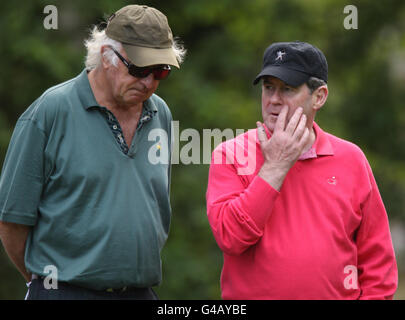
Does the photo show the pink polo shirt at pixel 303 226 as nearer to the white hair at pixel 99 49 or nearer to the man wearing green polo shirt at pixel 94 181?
the man wearing green polo shirt at pixel 94 181

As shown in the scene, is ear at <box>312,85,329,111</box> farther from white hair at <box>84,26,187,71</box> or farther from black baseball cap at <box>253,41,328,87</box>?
white hair at <box>84,26,187,71</box>

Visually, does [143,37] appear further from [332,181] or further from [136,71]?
[332,181]

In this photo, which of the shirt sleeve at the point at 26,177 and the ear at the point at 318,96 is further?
the ear at the point at 318,96

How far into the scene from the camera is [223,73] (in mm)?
10734

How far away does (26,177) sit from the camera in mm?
3113

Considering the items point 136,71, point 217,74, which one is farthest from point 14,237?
point 217,74

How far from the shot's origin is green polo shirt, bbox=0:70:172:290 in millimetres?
3104

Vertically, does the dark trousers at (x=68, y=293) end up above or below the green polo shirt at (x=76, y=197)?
below

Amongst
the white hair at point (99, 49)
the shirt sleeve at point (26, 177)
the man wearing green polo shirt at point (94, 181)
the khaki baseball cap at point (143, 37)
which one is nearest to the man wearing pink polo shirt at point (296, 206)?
the man wearing green polo shirt at point (94, 181)

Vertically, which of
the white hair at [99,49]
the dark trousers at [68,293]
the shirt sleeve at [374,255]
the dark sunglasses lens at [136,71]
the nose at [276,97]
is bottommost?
the dark trousers at [68,293]

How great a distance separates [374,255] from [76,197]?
5.08 feet

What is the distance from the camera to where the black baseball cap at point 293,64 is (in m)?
3.16

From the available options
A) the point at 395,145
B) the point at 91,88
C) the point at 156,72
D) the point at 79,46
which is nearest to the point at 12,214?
the point at 91,88

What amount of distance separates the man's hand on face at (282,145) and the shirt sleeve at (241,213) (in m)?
0.07
